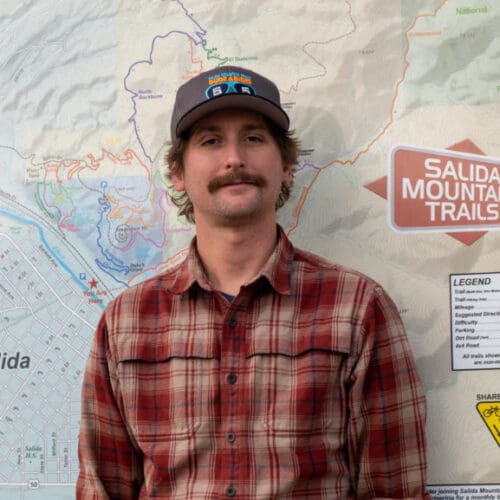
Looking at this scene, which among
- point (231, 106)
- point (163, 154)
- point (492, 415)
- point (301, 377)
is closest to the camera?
point (301, 377)

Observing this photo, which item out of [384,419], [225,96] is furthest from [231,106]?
[384,419]

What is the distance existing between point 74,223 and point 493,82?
1.17m

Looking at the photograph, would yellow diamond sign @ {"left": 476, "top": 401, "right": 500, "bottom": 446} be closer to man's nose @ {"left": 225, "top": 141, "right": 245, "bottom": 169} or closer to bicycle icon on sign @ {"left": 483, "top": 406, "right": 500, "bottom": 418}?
bicycle icon on sign @ {"left": 483, "top": 406, "right": 500, "bottom": 418}

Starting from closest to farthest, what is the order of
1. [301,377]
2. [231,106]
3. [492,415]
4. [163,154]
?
[301,377], [231,106], [492,415], [163,154]

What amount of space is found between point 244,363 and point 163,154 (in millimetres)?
701

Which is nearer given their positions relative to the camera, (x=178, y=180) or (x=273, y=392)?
(x=273, y=392)

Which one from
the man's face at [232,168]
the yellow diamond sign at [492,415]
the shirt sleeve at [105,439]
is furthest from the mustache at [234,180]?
the yellow diamond sign at [492,415]

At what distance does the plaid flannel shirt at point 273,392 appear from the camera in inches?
58.2

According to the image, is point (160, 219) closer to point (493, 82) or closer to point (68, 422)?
point (68, 422)

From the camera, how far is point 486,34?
179cm

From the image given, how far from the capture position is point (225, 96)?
5.23 ft

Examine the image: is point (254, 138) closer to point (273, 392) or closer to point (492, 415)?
point (273, 392)

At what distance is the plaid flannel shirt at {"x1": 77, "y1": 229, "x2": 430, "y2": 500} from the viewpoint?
4.85 feet

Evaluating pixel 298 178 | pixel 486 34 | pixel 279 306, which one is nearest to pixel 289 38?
pixel 298 178
